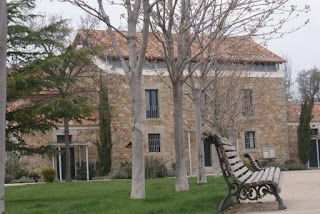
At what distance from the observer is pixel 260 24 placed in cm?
1593

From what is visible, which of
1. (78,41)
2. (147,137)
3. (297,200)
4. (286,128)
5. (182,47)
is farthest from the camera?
(286,128)

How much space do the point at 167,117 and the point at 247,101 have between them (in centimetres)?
544

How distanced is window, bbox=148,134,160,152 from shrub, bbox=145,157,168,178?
246 cm

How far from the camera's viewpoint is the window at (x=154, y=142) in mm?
35312

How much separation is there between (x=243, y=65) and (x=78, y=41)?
9.35 meters

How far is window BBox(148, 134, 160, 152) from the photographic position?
1390 inches

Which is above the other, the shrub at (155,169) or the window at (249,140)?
the window at (249,140)

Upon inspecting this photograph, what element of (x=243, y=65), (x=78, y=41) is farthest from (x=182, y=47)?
(x=78, y=41)

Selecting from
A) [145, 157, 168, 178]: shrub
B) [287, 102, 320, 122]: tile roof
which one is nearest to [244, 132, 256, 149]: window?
[287, 102, 320, 122]: tile roof

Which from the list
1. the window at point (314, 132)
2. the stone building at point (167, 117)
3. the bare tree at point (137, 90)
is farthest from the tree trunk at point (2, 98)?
the window at point (314, 132)

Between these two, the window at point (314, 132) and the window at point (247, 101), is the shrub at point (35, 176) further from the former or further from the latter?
the window at point (314, 132)

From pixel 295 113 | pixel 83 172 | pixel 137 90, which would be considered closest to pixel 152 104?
pixel 83 172

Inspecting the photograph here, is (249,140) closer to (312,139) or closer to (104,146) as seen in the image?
(312,139)

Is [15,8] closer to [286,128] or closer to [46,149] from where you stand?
[46,149]
